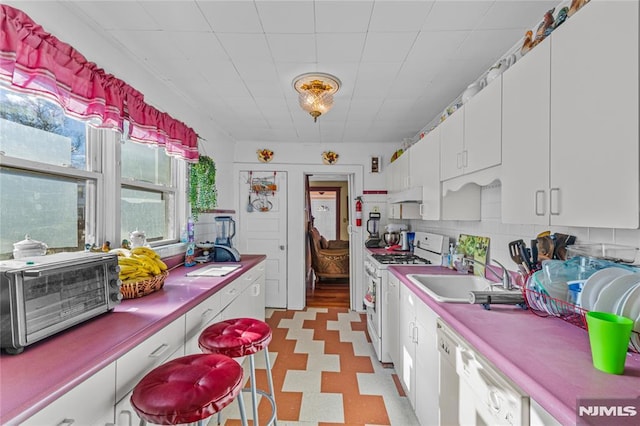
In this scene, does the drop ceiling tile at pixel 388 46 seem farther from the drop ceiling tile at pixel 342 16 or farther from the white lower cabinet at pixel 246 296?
the white lower cabinet at pixel 246 296

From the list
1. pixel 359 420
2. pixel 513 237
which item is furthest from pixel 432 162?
pixel 359 420

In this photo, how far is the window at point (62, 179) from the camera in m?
1.22

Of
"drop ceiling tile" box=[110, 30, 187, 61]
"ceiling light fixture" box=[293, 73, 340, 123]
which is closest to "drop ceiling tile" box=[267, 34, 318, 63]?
"ceiling light fixture" box=[293, 73, 340, 123]

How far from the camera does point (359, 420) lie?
5.72 feet

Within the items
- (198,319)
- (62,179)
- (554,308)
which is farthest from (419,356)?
(62,179)

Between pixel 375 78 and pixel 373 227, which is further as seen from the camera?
pixel 373 227

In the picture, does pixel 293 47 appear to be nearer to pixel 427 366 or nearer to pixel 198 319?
pixel 198 319

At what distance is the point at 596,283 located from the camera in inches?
38.0

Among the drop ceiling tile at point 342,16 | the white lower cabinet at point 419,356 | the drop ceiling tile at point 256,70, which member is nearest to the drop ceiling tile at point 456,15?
the drop ceiling tile at point 342,16

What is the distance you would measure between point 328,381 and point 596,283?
1819 mm

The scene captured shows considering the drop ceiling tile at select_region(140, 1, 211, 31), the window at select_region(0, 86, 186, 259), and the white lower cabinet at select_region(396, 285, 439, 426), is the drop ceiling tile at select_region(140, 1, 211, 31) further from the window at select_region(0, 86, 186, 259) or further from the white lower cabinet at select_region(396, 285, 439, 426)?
the white lower cabinet at select_region(396, 285, 439, 426)

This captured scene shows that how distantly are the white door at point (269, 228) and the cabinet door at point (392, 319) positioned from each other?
179cm

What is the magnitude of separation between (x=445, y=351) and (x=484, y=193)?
3.99 feet

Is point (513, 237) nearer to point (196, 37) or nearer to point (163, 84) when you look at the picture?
point (196, 37)
